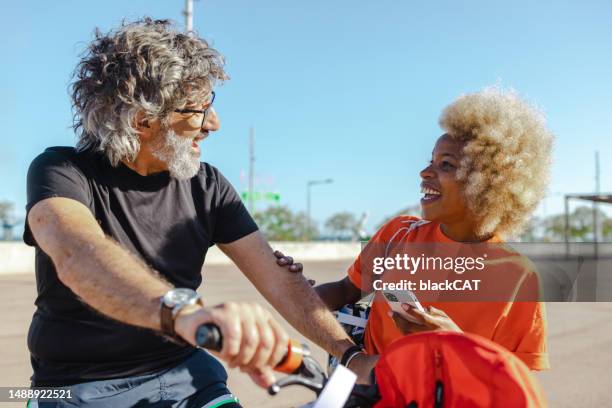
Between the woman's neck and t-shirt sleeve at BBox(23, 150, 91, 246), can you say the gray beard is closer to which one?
t-shirt sleeve at BBox(23, 150, 91, 246)

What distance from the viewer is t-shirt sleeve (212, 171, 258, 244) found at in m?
2.59

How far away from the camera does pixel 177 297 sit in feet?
4.50

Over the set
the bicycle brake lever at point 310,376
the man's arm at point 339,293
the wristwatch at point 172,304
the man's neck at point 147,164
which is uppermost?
the man's neck at point 147,164

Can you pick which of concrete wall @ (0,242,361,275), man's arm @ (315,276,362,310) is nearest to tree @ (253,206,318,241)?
concrete wall @ (0,242,361,275)

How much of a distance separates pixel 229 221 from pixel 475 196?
3.94 feet

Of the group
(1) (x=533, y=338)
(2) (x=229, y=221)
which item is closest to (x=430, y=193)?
(1) (x=533, y=338)

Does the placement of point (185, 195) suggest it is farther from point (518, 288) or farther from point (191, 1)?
point (191, 1)

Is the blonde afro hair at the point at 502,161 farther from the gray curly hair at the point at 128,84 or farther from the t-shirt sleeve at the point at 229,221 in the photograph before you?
the gray curly hair at the point at 128,84

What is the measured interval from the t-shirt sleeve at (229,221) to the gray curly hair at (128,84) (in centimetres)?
43

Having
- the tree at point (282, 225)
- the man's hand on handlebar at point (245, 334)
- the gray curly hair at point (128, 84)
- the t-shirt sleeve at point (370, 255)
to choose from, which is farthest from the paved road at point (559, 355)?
the tree at point (282, 225)

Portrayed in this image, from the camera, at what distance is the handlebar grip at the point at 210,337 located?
3.93 feet

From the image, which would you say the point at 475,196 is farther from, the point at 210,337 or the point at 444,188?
the point at 210,337

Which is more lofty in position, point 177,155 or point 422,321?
point 177,155

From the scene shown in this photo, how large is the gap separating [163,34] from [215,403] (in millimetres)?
1572
